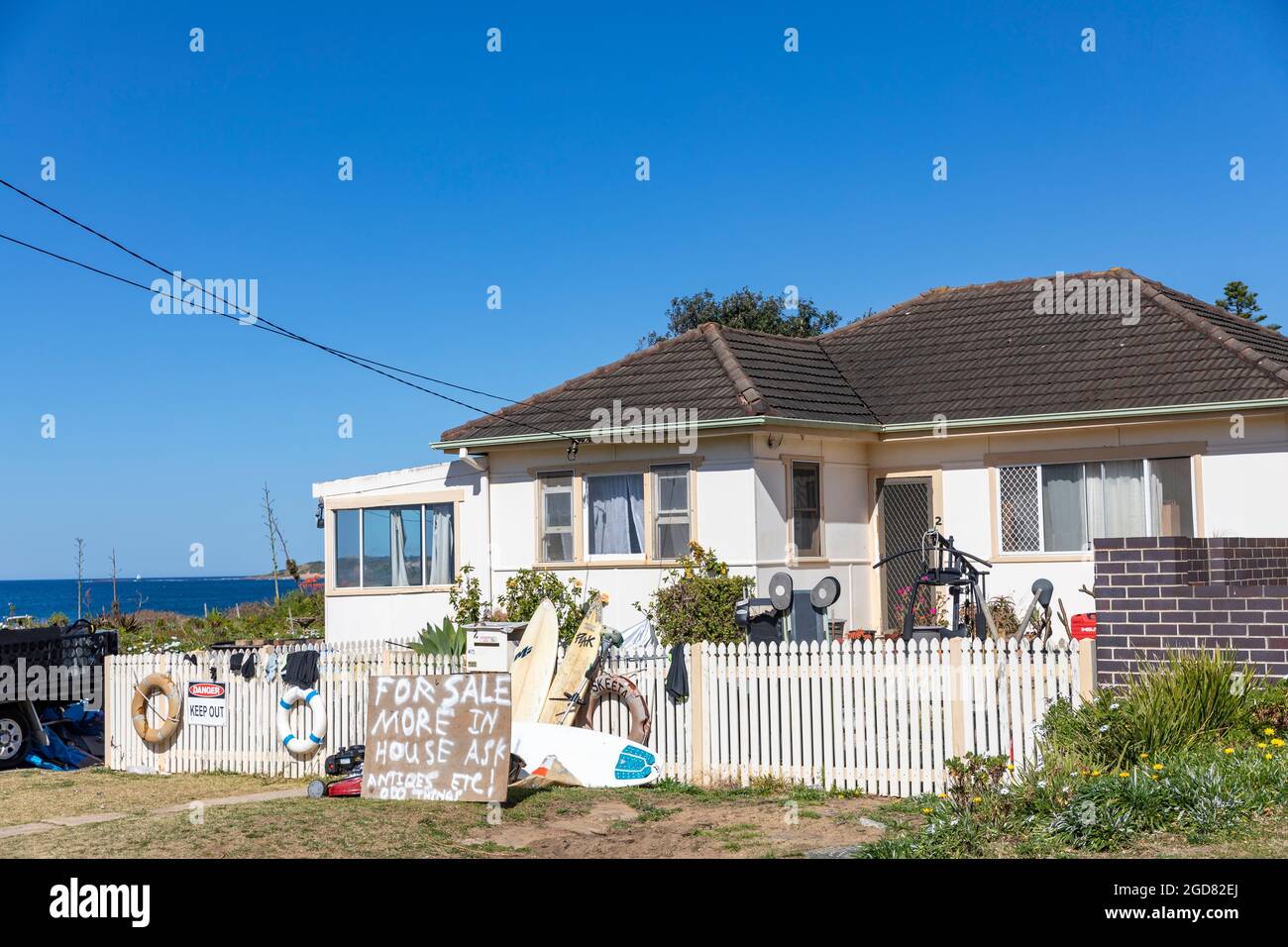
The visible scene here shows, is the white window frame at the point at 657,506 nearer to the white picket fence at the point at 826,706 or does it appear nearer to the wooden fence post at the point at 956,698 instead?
the white picket fence at the point at 826,706

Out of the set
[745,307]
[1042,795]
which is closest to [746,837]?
[1042,795]

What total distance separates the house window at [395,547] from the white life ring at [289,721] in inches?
217

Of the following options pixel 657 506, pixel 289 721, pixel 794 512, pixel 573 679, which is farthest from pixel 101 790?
pixel 794 512

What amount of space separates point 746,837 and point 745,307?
32364 mm

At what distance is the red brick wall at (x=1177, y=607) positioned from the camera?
10.5 metres

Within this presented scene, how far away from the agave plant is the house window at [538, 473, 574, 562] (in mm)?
1645

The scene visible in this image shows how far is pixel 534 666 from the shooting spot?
45.0 ft

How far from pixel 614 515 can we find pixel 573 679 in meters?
5.20

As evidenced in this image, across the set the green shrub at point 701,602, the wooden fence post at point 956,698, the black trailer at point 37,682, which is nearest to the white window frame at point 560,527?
the green shrub at point 701,602

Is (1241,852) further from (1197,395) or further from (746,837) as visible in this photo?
(1197,395)

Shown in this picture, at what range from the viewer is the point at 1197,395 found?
1650 cm
